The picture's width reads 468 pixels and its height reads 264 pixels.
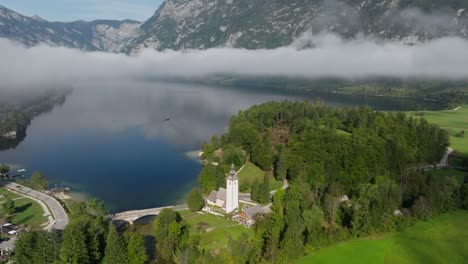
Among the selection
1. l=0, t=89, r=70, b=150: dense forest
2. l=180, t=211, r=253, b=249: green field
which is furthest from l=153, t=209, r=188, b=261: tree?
l=0, t=89, r=70, b=150: dense forest

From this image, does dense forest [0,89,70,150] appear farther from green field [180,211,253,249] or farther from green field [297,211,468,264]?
green field [297,211,468,264]

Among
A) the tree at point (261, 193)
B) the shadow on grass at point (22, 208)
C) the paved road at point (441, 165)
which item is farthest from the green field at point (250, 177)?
the shadow on grass at point (22, 208)

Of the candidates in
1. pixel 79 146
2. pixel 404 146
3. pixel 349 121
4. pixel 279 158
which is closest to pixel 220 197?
pixel 279 158

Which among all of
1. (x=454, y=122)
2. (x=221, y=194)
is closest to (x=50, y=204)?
(x=221, y=194)

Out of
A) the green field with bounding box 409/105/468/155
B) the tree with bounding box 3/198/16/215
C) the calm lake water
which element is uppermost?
the green field with bounding box 409/105/468/155

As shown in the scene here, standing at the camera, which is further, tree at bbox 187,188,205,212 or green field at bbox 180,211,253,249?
tree at bbox 187,188,205,212

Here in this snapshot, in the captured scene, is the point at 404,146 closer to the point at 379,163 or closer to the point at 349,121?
the point at 379,163

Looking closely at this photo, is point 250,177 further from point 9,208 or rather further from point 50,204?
point 9,208

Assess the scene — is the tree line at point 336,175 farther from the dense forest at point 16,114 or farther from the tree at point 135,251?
the dense forest at point 16,114
